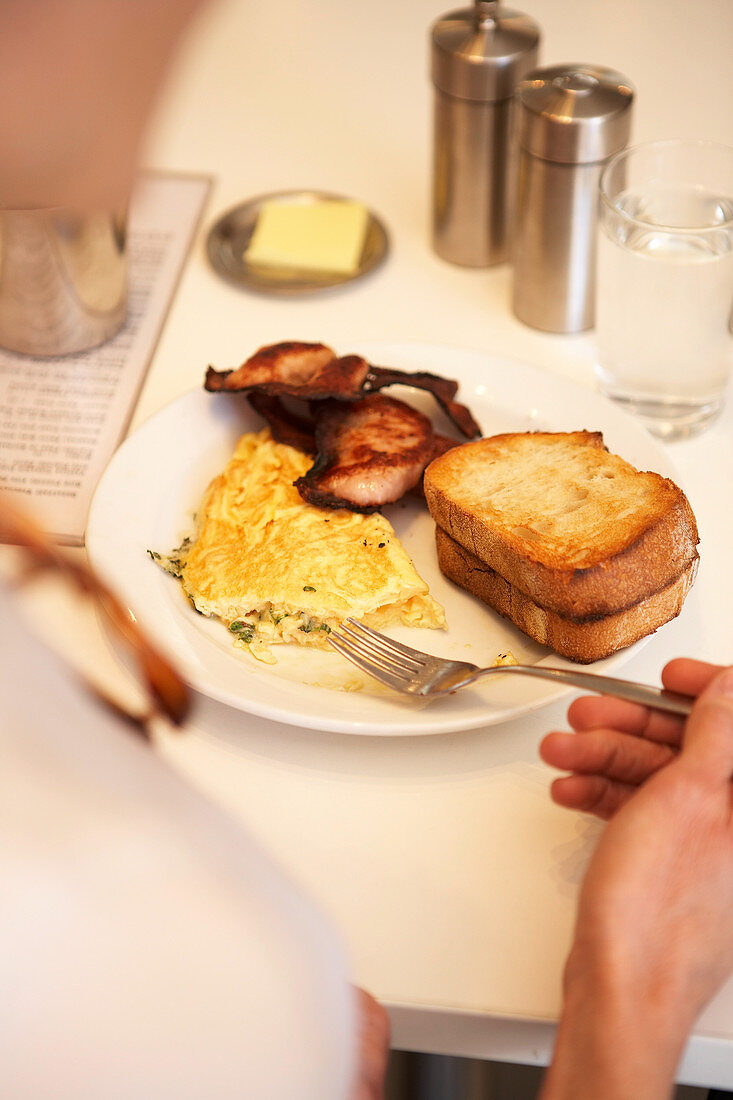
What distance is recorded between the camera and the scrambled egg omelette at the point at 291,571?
1066 millimetres

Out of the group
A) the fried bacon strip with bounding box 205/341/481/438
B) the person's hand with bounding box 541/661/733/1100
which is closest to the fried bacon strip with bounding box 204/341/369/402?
the fried bacon strip with bounding box 205/341/481/438

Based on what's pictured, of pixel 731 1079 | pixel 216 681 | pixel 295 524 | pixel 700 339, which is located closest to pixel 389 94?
pixel 700 339

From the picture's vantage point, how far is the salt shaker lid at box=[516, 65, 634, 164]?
4.57 ft

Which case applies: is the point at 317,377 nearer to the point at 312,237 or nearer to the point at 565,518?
the point at 565,518

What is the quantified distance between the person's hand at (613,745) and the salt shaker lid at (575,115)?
887mm

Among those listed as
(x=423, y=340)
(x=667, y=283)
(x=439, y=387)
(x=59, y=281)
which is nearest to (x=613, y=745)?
(x=439, y=387)

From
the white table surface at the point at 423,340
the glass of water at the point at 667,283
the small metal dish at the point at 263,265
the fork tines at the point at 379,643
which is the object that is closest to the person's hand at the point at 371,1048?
the white table surface at the point at 423,340

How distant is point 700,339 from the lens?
1.32 m

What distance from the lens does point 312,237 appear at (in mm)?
1736

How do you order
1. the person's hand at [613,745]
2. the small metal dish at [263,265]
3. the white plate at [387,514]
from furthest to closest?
the small metal dish at [263,265] → the white plate at [387,514] → the person's hand at [613,745]

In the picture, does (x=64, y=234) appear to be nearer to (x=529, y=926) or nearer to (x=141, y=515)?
(x=141, y=515)

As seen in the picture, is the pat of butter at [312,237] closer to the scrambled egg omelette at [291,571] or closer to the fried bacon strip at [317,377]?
the fried bacon strip at [317,377]

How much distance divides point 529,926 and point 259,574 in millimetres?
460

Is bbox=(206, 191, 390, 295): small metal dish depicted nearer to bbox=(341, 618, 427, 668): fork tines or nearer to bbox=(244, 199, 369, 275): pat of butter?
bbox=(244, 199, 369, 275): pat of butter
